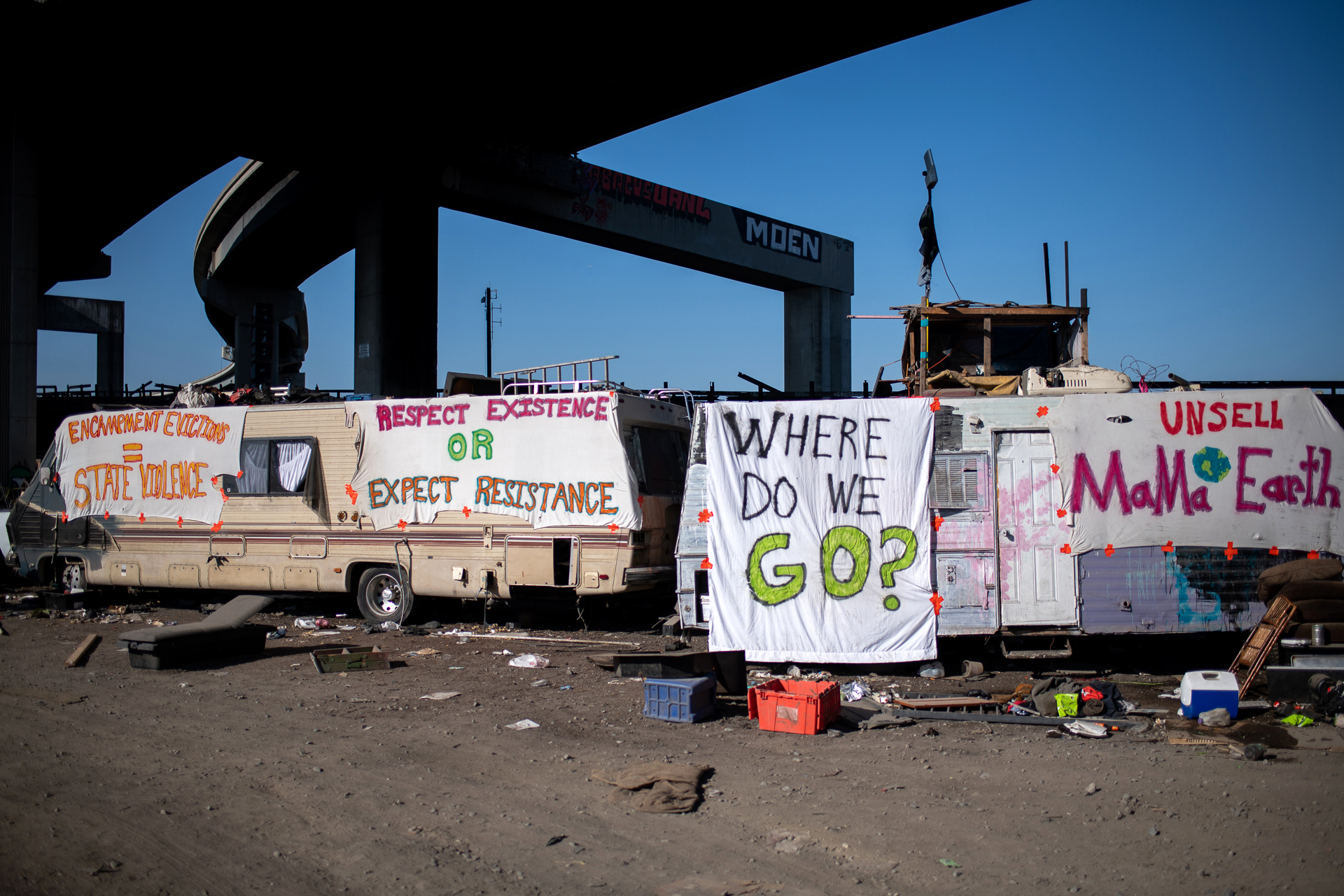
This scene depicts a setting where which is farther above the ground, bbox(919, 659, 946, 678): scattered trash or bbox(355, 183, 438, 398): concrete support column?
bbox(355, 183, 438, 398): concrete support column

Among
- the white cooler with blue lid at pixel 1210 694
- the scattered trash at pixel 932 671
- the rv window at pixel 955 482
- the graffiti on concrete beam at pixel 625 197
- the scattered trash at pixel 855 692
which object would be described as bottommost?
the scattered trash at pixel 855 692

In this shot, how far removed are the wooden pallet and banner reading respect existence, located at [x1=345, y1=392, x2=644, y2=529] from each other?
581 centimetres

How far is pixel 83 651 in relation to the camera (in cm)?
852

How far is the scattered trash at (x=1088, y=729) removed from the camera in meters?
6.05

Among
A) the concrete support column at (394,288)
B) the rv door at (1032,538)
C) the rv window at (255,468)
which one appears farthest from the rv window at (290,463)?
the concrete support column at (394,288)

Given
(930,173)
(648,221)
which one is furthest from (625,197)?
(930,173)

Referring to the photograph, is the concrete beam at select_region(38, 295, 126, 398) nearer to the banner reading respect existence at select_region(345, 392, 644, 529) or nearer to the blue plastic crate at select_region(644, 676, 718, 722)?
the banner reading respect existence at select_region(345, 392, 644, 529)

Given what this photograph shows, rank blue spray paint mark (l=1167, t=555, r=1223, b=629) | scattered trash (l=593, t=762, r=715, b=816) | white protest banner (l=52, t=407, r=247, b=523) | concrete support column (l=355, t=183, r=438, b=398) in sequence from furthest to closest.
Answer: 1. concrete support column (l=355, t=183, r=438, b=398)
2. white protest banner (l=52, t=407, r=247, b=523)
3. blue spray paint mark (l=1167, t=555, r=1223, b=629)
4. scattered trash (l=593, t=762, r=715, b=816)

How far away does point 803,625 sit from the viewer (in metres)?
8.03

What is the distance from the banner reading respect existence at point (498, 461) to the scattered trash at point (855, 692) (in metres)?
3.11

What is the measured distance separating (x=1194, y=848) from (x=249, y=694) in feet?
22.8

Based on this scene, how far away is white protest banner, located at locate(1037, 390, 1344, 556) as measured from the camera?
7723 millimetres

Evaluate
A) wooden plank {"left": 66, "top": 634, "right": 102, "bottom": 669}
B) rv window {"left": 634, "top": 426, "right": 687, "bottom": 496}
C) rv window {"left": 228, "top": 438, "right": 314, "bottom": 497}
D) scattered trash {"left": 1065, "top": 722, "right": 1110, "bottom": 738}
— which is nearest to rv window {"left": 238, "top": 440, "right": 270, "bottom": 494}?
rv window {"left": 228, "top": 438, "right": 314, "bottom": 497}

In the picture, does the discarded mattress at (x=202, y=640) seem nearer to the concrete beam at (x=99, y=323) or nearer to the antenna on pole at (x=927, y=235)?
the antenna on pole at (x=927, y=235)
